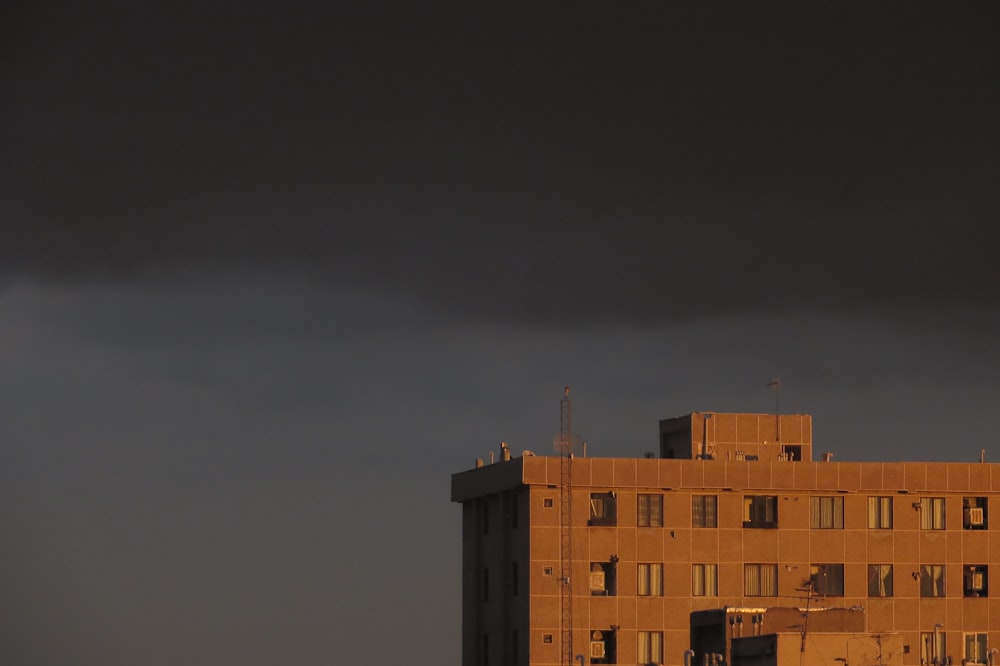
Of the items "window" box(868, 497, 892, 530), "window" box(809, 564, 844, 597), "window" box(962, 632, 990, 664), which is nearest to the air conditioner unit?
"window" box(868, 497, 892, 530)

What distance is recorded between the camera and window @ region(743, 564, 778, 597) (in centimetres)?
13712

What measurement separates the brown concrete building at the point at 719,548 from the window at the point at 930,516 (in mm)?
124

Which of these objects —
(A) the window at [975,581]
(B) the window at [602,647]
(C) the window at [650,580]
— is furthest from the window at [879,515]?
(B) the window at [602,647]

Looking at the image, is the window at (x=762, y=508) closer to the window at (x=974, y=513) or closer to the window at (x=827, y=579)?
the window at (x=827, y=579)

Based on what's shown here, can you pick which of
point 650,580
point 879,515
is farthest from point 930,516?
point 650,580

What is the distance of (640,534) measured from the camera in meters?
137

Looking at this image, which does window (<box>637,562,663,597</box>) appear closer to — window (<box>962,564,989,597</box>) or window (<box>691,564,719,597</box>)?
window (<box>691,564,719,597</box>)

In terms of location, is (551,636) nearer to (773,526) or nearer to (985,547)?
(773,526)

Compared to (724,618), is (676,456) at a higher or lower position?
higher

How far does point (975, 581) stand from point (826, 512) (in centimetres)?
1052

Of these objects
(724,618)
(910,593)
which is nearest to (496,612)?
(910,593)

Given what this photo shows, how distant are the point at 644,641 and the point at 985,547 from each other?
76.7ft

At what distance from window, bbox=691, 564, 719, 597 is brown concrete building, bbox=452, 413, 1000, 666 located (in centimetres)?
9

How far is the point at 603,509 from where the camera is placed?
136625 mm
